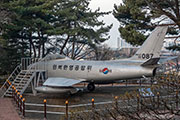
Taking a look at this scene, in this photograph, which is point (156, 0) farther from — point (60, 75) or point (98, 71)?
point (60, 75)

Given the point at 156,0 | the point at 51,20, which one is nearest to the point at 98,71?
the point at 156,0

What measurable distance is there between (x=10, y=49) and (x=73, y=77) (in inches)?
505

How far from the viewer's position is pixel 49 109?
13016mm

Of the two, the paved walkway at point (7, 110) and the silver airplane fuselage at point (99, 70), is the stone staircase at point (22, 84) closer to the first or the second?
the paved walkway at point (7, 110)

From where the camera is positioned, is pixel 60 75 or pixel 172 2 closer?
pixel 60 75

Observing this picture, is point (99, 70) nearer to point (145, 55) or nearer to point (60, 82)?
point (60, 82)

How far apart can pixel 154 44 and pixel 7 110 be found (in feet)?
39.3

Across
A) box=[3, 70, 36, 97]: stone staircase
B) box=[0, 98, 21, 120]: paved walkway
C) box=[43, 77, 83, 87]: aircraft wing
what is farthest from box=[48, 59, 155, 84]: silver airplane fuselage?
box=[0, 98, 21, 120]: paved walkway

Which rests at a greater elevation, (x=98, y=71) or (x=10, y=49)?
(x=10, y=49)

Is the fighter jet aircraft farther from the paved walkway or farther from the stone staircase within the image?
the paved walkway

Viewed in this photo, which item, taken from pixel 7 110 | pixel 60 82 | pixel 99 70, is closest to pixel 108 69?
pixel 99 70

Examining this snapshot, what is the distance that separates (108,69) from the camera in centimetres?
1723

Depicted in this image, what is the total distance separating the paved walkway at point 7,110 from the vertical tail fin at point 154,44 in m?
10.8

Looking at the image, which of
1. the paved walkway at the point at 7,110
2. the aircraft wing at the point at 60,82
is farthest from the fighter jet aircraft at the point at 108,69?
the paved walkway at the point at 7,110
